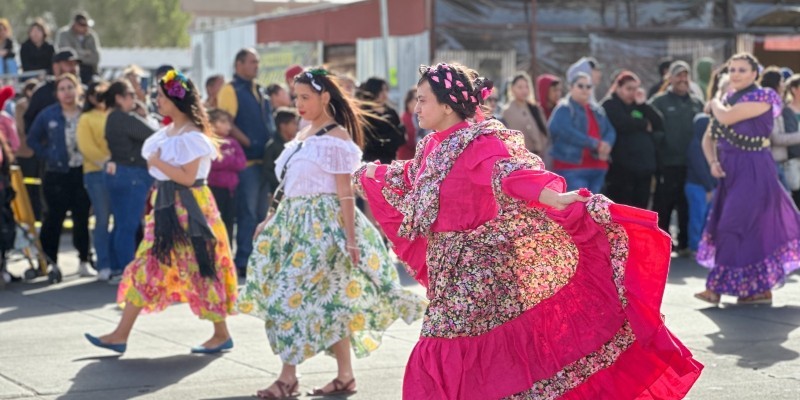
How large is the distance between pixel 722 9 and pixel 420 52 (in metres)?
5.42

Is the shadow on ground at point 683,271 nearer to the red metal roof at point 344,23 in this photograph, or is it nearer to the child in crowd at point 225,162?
the child in crowd at point 225,162

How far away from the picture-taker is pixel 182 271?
9.32 m

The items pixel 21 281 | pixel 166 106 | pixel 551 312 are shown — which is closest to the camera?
pixel 551 312

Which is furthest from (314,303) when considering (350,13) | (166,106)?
(350,13)

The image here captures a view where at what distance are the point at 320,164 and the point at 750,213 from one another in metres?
4.40

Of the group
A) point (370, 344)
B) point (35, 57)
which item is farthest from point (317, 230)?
point (35, 57)

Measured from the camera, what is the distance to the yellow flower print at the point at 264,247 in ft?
26.5

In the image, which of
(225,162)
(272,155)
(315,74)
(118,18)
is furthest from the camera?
(118,18)

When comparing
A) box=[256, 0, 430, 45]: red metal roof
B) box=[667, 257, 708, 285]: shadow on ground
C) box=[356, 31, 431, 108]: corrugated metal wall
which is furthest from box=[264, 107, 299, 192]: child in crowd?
box=[256, 0, 430, 45]: red metal roof

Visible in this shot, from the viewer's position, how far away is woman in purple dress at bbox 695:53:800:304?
11.0 metres

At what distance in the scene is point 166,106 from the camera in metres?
9.23

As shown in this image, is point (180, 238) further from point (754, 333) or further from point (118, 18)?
point (118, 18)

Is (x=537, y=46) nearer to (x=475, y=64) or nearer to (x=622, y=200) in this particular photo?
(x=475, y=64)

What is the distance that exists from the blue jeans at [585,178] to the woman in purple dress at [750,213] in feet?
11.4
